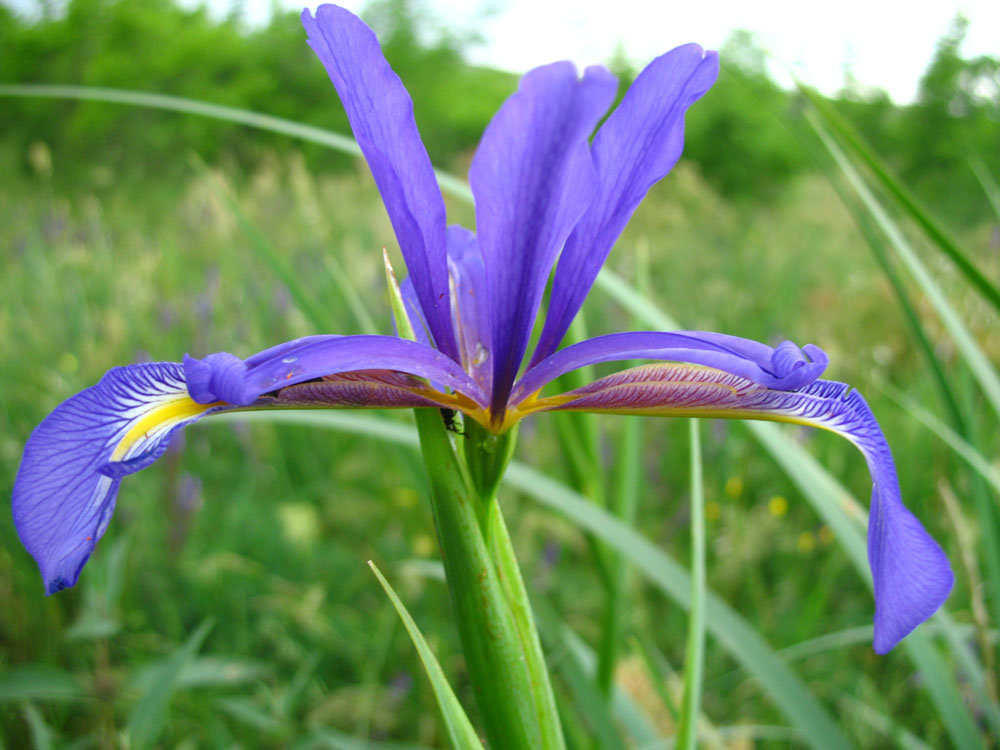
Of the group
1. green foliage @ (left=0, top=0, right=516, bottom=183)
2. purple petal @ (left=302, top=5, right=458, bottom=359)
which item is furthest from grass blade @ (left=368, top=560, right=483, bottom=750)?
green foliage @ (left=0, top=0, right=516, bottom=183)

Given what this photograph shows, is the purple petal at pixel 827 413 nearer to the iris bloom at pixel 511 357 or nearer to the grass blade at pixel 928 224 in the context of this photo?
the iris bloom at pixel 511 357

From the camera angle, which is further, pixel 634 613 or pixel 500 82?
pixel 500 82

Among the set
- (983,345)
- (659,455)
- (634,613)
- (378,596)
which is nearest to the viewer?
(634,613)

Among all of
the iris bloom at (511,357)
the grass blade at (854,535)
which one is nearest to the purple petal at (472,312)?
the iris bloom at (511,357)

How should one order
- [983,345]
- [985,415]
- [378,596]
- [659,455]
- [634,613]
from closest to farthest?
1. [634,613]
2. [378,596]
3. [659,455]
4. [985,415]
5. [983,345]

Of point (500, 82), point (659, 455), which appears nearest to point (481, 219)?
point (659, 455)

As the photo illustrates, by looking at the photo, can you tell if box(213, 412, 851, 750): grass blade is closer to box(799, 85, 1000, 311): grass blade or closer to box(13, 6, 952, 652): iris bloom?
box(13, 6, 952, 652): iris bloom

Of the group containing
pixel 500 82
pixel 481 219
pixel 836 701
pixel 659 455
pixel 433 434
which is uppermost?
pixel 500 82

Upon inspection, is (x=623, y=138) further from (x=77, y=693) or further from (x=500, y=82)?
(x=500, y=82)
